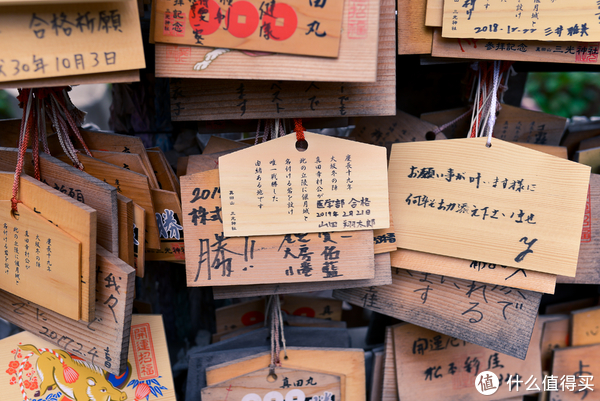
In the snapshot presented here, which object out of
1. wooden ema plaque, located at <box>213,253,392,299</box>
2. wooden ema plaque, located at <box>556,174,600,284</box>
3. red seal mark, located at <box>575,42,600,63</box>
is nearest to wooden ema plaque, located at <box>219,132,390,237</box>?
wooden ema plaque, located at <box>213,253,392,299</box>

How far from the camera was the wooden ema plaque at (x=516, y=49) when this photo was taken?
0.76 metres

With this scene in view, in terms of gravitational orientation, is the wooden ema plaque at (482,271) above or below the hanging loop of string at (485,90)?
below

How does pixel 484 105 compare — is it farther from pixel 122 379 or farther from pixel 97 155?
pixel 122 379

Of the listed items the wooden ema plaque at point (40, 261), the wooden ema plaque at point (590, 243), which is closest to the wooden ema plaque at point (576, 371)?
the wooden ema plaque at point (590, 243)

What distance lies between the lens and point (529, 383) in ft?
3.56

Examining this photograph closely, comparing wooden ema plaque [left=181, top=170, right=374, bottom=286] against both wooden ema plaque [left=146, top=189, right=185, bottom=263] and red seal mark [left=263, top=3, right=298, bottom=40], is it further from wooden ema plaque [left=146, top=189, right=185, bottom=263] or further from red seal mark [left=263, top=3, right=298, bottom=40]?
red seal mark [left=263, top=3, right=298, bottom=40]

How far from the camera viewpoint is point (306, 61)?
0.64 meters

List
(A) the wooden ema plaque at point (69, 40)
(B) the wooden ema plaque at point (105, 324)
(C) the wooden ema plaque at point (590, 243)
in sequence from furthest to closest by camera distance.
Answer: (C) the wooden ema plaque at point (590, 243) → (B) the wooden ema plaque at point (105, 324) → (A) the wooden ema plaque at point (69, 40)

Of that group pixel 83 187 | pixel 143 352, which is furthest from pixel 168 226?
pixel 143 352

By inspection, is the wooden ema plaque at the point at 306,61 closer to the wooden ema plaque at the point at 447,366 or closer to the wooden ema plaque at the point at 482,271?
the wooden ema plaque at the point at 482,271

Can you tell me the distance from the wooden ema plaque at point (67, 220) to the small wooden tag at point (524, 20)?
0.75 meters

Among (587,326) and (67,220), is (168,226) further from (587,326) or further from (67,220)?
(587,326)

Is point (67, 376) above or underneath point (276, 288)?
underneath

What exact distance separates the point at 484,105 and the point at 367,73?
0.39 metres
